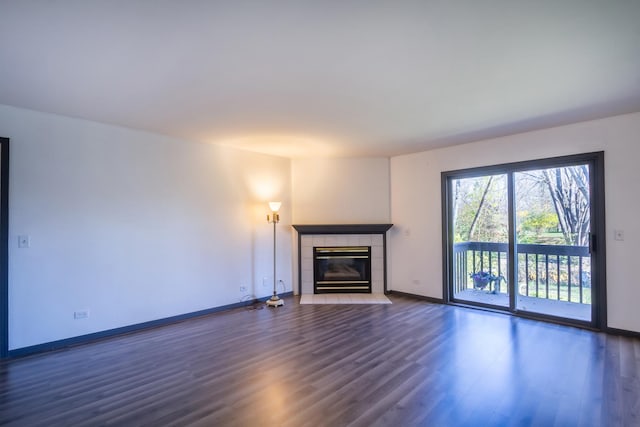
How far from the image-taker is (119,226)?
370 cm

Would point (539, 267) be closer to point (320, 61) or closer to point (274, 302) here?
point (274, 302)

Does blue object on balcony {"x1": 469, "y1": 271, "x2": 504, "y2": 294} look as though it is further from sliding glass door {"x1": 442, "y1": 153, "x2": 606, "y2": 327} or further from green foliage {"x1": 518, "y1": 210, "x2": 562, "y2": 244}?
green foliage {"x1": 518, "y1": 210, "x2": 562, "y2": 244}

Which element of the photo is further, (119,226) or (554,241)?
(554,241)

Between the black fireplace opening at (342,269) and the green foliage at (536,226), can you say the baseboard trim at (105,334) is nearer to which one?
the black fireplace opening at (342,269)

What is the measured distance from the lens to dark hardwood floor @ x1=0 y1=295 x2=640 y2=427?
6.89 ft

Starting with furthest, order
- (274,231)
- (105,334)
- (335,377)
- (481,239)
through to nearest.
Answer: (274,231) < (481,239) < (105,334) < (335,377)

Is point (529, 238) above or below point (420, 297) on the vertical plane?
above

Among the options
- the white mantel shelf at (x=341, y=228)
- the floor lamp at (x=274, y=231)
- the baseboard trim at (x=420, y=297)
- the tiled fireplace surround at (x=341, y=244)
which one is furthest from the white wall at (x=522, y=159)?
the floor lamp at (x=274, y=231)

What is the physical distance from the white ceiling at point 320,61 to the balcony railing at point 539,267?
1.72m

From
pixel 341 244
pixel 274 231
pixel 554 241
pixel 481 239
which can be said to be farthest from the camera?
pixel 341 244

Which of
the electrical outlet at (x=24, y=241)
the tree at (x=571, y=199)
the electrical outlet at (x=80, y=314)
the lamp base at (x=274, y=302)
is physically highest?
the tree at (x=571, y=199)

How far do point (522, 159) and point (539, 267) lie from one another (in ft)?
4.96

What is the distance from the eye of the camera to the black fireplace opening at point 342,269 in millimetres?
5656

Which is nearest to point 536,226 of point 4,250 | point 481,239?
point 481,239
